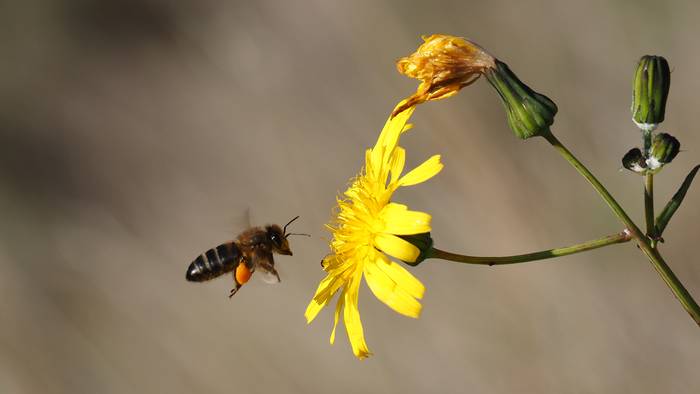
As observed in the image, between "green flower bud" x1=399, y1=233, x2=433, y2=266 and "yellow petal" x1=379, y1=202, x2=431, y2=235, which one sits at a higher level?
"yellow petal" x1=379, y1=202, x2=431, y2=235

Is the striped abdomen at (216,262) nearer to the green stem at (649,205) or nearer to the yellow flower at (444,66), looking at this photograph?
the yellow flower at (444,66)

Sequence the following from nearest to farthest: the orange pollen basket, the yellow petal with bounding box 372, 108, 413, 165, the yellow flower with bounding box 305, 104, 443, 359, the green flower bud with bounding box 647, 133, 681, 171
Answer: the green flower bud with bounding box 647, 133, 681, 171 < the yellow flower with bounding box 305, 104, 443, 359 < the yellow petal with bounding box 372, 108, 413, 165 < the orange pollen basket

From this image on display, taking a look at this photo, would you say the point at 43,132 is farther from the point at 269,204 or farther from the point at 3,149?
the point at 269,204

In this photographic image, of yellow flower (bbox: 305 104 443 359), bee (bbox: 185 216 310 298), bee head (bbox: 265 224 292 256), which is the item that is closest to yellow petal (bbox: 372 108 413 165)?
yellow flower (bbox: 305 104 443 359)

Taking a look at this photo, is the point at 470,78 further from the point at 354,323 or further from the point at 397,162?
the point at 354,323

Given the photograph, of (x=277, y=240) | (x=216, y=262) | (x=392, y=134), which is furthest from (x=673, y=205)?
(x=216, y=262)

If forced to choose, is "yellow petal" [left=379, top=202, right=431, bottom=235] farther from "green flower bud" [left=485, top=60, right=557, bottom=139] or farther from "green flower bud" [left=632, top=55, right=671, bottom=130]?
"green flower bud" [left=632, top=55, right=671, bottom=130]
